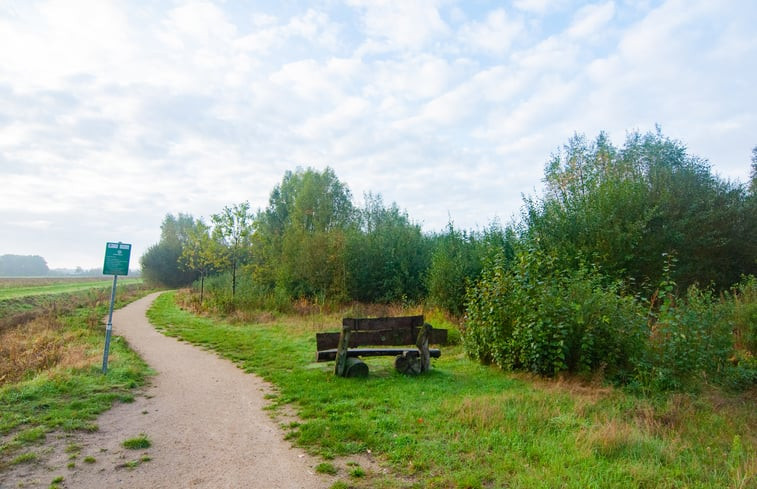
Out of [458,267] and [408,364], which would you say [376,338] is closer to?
[408,364]

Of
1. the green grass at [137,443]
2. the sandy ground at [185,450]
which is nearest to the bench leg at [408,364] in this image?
the sandy ground at [185,450]

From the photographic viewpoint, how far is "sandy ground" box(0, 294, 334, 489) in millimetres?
3988

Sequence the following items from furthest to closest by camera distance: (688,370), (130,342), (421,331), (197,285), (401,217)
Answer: (197,285) → (401,217) → (130,342) → (421,331) → (688,370)

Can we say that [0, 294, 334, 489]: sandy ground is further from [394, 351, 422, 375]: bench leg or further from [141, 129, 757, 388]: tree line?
[141, 129, 757, 388]: tree line

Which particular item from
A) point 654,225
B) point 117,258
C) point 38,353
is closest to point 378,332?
point 117,258

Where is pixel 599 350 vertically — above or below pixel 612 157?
below

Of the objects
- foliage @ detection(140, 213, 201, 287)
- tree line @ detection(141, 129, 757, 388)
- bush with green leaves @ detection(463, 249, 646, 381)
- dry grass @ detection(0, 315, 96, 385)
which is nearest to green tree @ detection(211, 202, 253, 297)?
tree line @ detection(141, 129, 757, 388)

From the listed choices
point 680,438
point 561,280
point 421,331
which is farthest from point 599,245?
point 680,438

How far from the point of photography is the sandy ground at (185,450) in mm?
3988

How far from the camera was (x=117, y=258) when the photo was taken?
8.36 meters

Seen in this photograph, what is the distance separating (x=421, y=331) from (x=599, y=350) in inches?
123

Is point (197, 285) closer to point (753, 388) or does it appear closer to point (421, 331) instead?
point (421, 331)

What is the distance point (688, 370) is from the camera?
6.81 metres

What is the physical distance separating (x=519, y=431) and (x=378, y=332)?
3.59 meters
